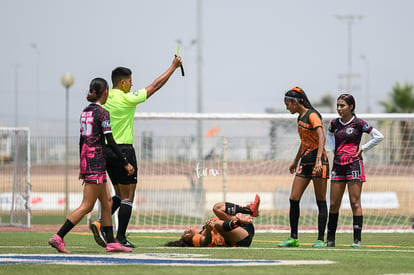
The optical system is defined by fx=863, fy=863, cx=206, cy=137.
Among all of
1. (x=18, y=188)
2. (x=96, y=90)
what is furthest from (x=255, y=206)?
(x=18, y=188)

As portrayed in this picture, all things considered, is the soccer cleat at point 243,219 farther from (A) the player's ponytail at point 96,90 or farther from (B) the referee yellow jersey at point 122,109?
(A) the player's ponytail at point 96,90

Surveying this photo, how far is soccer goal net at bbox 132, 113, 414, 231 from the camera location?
794 inches

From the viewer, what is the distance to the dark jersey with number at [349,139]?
39.1 ft

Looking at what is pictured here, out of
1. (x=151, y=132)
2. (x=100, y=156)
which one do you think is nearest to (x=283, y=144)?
(x=151, y=132)

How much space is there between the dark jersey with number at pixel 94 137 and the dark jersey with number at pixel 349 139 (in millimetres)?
3790

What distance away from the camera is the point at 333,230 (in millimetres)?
12078

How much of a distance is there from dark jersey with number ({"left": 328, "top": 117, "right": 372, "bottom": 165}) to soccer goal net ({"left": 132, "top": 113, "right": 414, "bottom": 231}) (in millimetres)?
6603

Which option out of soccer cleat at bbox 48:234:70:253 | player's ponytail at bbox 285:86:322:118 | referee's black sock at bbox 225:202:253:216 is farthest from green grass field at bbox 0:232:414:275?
player's ponytail at bbox 285:86:322:118

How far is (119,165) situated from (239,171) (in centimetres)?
1102

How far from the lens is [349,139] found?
1195cm

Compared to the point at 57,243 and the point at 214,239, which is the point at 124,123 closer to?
the point at 214,239

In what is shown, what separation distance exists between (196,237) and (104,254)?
1955 mm

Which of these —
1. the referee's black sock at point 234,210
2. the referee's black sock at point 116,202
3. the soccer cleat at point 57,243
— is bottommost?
the soccer cleat at point 57,243

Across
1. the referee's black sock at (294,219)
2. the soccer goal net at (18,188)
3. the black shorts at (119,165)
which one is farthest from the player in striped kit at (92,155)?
the soccer goal net at (18,188)
